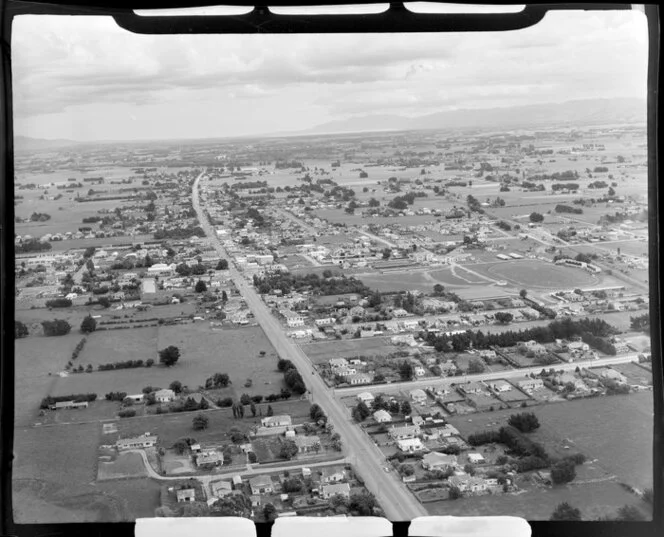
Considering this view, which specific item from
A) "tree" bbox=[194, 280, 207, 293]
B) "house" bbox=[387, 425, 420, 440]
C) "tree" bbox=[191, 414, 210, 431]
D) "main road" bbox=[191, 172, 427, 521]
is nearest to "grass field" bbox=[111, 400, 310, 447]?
"tree" bbox=[191, 414, 210, 431]

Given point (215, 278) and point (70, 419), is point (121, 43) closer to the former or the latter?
point (215, 278)

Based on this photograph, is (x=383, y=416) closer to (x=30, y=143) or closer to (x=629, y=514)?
(x=629, y=514)

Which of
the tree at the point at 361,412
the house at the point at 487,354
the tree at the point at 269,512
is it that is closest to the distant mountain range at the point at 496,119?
the house at the point at 487,354

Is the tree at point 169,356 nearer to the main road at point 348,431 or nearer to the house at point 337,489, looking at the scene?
the main road at point 348,431

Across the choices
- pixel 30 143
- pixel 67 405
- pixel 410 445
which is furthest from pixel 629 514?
pixel 30 143

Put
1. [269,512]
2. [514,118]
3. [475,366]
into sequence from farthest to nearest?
[514,118], [475,366], [269,512]

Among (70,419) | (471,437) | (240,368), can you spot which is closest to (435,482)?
(471,437)

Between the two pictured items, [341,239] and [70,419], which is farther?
[341,239]
